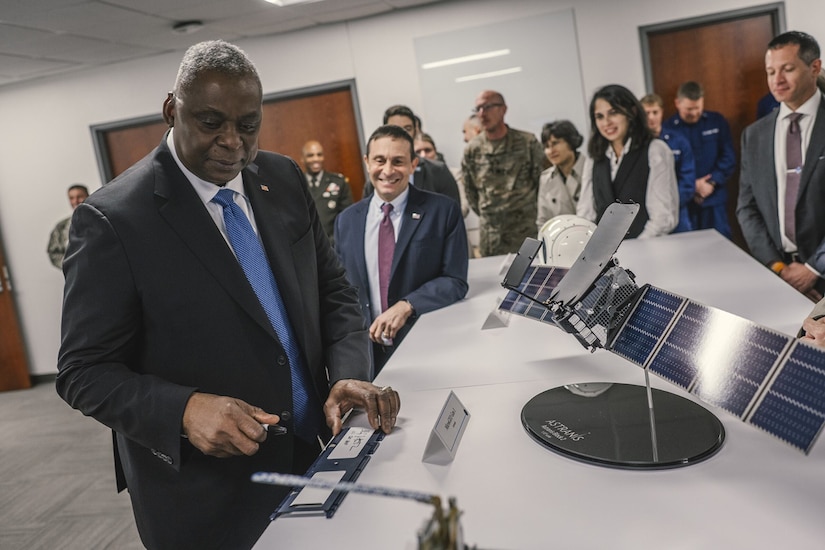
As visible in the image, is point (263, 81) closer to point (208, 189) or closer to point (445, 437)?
point (208, 189)

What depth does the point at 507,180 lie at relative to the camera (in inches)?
175

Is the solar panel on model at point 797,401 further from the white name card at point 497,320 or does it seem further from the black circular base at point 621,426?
the white name card at point 497,320

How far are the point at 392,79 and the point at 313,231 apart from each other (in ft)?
14.5

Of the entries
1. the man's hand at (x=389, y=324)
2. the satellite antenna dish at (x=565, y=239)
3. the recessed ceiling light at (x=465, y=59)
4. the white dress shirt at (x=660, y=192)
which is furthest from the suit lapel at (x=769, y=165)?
the recessed ceiling light at (x=465, y=59)

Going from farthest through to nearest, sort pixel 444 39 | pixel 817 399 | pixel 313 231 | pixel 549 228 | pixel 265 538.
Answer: pixel 444 39, pixel 549 228, pixel 313 231, pixel 265 538, pixel 817 399

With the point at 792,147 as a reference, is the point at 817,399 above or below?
below

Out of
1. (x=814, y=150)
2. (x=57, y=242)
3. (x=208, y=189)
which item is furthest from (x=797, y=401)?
(x=57, y=242)

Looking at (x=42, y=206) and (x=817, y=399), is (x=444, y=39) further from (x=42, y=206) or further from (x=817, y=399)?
(x=817, y=399)

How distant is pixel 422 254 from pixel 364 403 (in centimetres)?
130

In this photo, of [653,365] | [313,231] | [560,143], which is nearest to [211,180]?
[313,231]

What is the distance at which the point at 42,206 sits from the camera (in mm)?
6348

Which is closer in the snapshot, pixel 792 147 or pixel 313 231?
pixel 313 231

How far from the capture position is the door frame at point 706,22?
5.16 m

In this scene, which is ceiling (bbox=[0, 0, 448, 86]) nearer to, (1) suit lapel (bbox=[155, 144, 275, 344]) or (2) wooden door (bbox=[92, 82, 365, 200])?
(2) wooden door (bbox=[92, 82, 365, 200])
